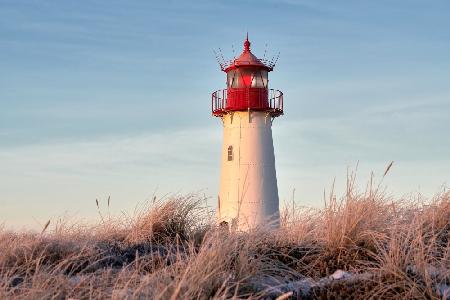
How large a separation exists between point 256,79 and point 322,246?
16647 millimetres

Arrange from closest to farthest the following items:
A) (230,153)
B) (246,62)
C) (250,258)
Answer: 1. (250,258)
2. (246,62)
3. (230,153)

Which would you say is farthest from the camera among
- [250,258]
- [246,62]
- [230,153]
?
[230,153]

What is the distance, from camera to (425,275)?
249 inches

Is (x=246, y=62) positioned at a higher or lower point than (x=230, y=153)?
higher

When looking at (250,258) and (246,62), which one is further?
(246,62)

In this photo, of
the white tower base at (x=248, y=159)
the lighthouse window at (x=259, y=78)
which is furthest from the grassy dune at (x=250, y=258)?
the lighthouse window at (x=259, y=78)

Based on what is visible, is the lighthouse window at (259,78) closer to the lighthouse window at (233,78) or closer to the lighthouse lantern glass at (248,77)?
the lighthouse lantern glass at (248,77)

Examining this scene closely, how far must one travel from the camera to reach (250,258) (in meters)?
6.75

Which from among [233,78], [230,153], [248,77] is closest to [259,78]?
[248,77]

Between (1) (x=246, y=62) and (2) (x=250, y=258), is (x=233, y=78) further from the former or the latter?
(2) (x=250, y=258)

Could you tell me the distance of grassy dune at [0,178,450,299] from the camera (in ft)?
20.2

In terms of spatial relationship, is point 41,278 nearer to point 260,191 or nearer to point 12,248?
point 12,248

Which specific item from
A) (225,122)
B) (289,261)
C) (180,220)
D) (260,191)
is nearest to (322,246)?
(289,261)

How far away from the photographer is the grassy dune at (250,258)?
615cm
